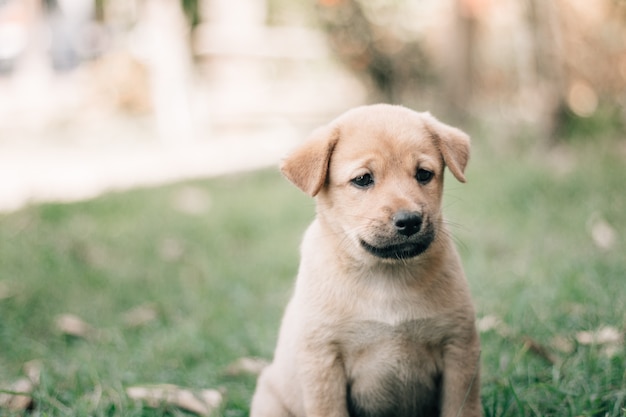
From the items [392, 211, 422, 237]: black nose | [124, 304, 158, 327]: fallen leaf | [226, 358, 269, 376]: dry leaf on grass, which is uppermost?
[392, 211, 422, 237]: black nose

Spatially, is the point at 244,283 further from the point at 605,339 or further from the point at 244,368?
the point at 605,339

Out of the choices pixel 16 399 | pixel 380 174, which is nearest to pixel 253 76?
pixel 16 399

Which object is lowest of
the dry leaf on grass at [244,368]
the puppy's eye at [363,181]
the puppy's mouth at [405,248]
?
the dry leaf on grass at [244,368]

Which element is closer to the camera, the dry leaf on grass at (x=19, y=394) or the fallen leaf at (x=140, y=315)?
the dry leaf on grass at (x=19, y=394)

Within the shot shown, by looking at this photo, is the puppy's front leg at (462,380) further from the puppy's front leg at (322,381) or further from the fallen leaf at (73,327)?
the fallen leaf at (73,327)

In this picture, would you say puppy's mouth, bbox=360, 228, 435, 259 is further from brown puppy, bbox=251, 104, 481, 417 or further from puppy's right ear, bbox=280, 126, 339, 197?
puppy's right ear, bbox=280, 126, 339, 197

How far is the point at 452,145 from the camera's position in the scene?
2865 mm

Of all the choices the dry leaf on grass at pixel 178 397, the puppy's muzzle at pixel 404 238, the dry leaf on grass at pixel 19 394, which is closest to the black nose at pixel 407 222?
the puppy's muzzle at pixel 404 238

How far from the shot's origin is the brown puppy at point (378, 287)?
2611 millimetres

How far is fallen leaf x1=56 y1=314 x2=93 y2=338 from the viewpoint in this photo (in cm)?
443

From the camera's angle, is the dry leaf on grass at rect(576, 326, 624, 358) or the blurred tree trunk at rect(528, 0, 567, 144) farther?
the blurred tree trunk at rect(528, 0, 567, 144)

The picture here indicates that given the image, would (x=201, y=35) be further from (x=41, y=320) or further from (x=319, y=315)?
(x=319, y=315)

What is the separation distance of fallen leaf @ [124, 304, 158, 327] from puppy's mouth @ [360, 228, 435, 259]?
236cm

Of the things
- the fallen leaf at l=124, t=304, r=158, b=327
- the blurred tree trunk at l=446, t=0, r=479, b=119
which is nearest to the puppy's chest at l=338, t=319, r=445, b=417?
the fallen leaf at l=124, t=304, r=158, b=327
